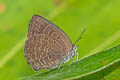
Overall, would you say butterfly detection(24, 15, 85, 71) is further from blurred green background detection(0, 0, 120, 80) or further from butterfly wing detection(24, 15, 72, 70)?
blurred green background detection(0, 0, 120, 80)

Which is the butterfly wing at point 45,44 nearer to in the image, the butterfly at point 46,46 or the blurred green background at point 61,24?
the butterfly at point 46,46

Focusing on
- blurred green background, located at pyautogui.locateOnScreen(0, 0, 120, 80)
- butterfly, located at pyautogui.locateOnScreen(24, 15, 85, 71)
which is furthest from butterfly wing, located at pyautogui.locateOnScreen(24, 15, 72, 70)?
blurred green background, located at pyautogui.locateOnScreen(0, 0, 120, 80)

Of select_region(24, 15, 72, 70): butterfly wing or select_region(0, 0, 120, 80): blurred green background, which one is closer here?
select_region(24, 15, 72, 70): butterfly wing

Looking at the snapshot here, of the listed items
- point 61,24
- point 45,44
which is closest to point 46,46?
point 45,44

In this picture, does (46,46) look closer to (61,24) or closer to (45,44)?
(45,44)

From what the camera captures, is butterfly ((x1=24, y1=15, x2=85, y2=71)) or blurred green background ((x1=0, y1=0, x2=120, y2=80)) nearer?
butterfly ((x1=24, y1=15, x2=85, y2=71))

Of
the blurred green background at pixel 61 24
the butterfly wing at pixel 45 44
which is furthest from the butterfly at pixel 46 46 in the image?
the blurred green background at pixel 61 24
